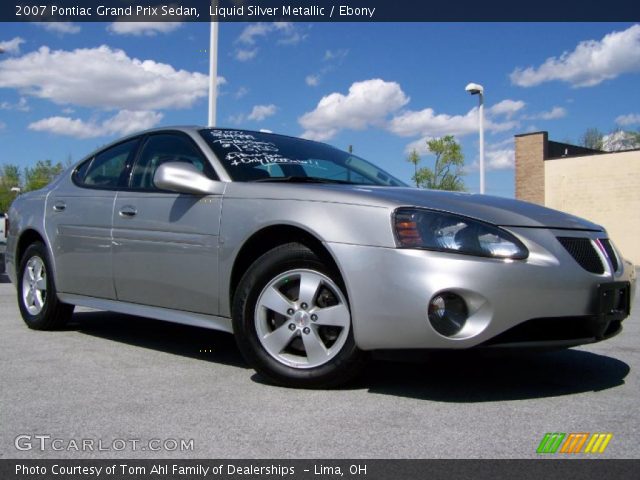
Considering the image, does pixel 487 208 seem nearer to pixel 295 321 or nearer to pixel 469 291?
pixel 469 291

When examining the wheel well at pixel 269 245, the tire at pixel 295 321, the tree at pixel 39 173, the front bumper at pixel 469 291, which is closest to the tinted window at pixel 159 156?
the wheel well at pixel 269 245

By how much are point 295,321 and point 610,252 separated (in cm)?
176

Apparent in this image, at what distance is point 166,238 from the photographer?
4.33 m

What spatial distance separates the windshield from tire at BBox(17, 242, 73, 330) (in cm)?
194

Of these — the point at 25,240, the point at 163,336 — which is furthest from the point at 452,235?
the point at 25,240

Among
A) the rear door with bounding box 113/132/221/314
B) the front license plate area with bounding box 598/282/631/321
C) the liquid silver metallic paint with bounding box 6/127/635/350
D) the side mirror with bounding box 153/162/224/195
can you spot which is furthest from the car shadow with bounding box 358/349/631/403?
the side mirror with bounding box 153/162/224/195

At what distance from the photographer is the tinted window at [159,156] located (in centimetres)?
455

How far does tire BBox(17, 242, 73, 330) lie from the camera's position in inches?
217
